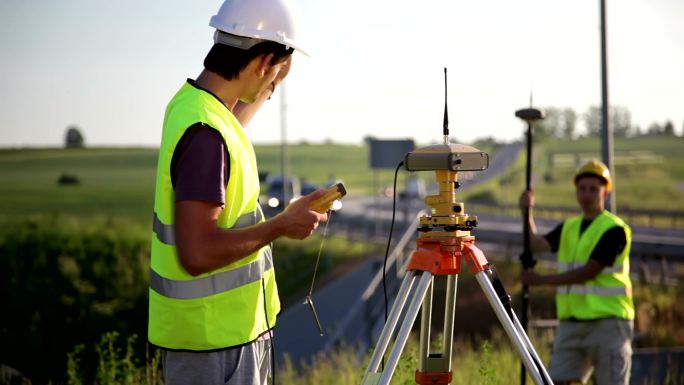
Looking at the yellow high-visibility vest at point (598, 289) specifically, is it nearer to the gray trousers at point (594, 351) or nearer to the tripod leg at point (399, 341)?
the gray trousers at point (594, 351)

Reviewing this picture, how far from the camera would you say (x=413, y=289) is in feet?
12.0

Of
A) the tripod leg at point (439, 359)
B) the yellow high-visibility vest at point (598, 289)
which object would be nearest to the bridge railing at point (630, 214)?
the yellow high-visibility vest at point (598, 289)

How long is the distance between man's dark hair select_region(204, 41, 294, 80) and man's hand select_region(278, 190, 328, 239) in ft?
1.55

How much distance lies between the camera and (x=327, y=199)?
3035 millimetres

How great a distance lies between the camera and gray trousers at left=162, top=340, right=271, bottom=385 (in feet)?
10.0

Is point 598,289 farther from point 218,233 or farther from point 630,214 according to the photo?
point 630,214

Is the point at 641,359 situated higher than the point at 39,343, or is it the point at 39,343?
the point at 641,359

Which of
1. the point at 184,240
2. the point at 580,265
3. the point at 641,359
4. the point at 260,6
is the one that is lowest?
the point at 641,359

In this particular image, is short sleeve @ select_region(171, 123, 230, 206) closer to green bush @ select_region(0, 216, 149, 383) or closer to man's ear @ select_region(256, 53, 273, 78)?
man's ear @ select_region(256, 53, 273, 78)

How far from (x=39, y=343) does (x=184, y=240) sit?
15.0m

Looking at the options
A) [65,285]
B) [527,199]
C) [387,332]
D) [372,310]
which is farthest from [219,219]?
[65,285]

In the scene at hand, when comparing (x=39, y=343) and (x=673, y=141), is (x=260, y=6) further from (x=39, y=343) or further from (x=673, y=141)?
(x=673, y=141)

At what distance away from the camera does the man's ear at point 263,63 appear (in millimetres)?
3135

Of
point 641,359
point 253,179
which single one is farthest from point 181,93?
point 641,359
